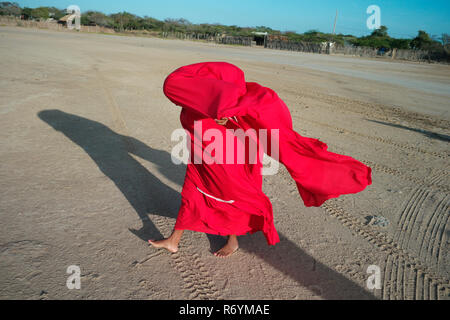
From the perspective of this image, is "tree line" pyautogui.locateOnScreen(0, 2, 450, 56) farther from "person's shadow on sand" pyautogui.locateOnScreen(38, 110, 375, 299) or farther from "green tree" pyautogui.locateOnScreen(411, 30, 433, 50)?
"person's shadow on sand" pyautogui.locateOnScreen(38, 110, 375, 299)

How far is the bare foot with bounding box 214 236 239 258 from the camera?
2.75 metres

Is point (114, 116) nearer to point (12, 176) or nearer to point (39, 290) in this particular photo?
point (12, 176)

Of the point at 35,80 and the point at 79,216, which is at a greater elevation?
the point at 35,80

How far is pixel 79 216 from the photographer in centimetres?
316

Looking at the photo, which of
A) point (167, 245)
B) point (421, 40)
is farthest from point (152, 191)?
point (421, 40)

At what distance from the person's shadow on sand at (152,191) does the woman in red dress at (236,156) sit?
0.34 metres

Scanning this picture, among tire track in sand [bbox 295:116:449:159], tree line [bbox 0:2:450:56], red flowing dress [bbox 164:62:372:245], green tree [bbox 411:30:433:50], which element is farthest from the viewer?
tree line [bbox 0:2:450:56]

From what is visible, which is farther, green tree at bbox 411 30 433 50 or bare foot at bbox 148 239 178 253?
green tree at bbox 411 30 433 50

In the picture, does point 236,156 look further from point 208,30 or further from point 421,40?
point 208,30

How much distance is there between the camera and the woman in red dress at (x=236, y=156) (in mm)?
2174

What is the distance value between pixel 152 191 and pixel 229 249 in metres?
1.49

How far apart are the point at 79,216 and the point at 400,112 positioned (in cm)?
913

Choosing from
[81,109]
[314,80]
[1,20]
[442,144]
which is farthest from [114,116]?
[1,20]

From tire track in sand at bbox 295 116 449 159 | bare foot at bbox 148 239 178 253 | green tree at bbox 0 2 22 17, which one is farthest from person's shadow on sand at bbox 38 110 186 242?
green tree at bbox 0 2 22 17
